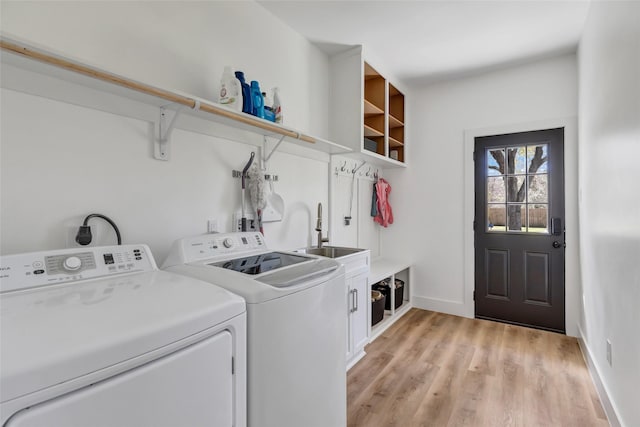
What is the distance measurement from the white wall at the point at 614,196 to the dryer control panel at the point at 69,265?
203 cm

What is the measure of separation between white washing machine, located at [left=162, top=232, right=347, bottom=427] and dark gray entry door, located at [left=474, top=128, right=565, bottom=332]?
2.41 metres

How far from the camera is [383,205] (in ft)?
11.8

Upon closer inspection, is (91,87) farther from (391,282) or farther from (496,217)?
(496,217)

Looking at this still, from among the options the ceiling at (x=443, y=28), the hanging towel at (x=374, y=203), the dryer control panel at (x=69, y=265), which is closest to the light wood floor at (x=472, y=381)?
the hanging towel at (x=374, y=203)

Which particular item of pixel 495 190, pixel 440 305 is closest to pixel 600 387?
pixel 440 305

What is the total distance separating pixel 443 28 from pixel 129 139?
7.82 ft

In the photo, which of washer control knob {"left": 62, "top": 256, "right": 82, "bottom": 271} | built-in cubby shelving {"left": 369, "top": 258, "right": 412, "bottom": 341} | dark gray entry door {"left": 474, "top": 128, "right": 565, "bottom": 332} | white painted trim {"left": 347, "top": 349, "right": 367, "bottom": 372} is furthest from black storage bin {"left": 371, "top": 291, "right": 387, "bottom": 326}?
washer control knob {"left": 62, "top": 256, "right": 82, "bottom": 271}

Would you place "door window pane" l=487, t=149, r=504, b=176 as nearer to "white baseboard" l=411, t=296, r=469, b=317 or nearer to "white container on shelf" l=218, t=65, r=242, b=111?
"white baseboard" l=411, t=296, r=469, b=317

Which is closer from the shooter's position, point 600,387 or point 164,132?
point 164,132

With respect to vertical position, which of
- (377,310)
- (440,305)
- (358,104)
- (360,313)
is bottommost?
(440,305)

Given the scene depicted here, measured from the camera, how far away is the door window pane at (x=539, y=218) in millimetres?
2998

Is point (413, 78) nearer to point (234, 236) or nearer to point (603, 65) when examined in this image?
point (603, 65)

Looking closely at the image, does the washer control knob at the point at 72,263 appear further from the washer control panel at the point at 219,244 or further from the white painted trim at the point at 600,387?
the white painted trim at the point at 600,387

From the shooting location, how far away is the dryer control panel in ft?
3.23
